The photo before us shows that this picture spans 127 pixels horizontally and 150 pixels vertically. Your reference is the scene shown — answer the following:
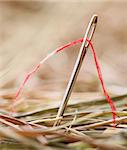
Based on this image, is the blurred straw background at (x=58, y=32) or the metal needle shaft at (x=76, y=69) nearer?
the metal needle shaft at (x=76, y=69)

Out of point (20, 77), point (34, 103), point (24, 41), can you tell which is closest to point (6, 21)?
point (24, 41)

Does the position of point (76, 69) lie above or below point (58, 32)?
below

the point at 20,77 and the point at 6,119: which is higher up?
the point at 20,77

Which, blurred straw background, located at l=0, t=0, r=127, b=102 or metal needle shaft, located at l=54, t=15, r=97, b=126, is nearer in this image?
metal needle shaft, located at l=54, t=15, r=97, b=126

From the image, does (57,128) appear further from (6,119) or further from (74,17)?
(74,17)

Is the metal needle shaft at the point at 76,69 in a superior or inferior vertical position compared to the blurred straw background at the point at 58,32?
inferior

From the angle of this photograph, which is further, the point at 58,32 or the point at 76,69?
the point at 58,32

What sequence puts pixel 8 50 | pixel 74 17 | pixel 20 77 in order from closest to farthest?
pixel 20 77 < pixel 8 50 < pixel 74 17

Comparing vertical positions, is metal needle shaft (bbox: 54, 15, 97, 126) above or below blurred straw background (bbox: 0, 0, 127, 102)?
below
